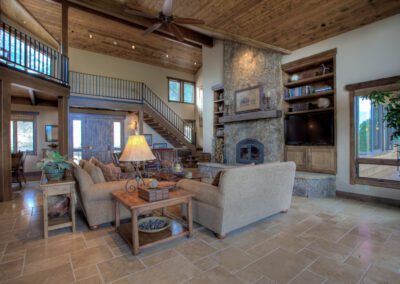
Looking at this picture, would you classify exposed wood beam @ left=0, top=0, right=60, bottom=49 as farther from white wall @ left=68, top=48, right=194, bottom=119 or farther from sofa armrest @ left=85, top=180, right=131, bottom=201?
sofa armrest @ left=85, top=180, right=131, bottom=201

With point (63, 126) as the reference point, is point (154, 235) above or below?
below

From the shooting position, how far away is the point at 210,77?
8141 millimetres

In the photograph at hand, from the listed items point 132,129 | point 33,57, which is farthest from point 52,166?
point 132,129

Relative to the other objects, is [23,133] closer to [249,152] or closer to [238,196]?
[249,152]

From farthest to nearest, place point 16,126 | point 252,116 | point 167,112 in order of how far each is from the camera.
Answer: point 167,112, point 16,126, point 252,116

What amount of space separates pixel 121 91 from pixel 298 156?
7730 millimetres

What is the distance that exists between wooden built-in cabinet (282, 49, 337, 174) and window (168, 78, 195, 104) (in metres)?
6.48

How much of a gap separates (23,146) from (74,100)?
95.4 inches

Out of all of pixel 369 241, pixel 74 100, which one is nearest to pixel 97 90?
pixel 74 100

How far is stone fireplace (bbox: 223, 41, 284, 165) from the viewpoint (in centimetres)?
573

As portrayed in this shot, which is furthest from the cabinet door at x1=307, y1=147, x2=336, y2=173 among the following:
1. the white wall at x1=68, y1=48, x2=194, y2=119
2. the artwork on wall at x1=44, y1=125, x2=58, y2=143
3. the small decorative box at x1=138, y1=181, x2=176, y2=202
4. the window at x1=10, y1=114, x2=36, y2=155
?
the window at x1=10, y1=114, x2=36, y2=155

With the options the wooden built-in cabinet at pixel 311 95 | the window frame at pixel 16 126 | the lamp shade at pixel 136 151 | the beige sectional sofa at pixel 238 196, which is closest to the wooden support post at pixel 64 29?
the window frame at pixel 16 126

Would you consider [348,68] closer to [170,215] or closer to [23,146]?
[170,215]

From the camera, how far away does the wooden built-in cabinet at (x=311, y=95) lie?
484 centimetres
